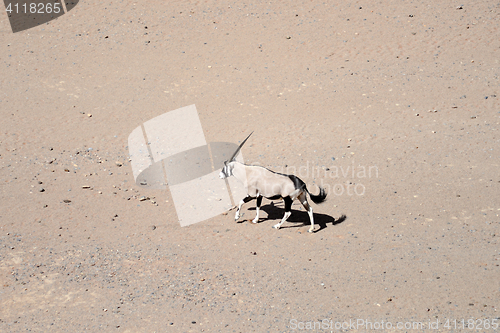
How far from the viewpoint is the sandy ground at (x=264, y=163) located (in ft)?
30.7

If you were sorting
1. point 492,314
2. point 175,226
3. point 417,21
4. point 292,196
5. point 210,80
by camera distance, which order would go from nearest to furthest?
point 492,314, point 292,196, point 175,226, point 210,80, point 417,21

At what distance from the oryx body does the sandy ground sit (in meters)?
0.69

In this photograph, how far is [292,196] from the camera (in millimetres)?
11172

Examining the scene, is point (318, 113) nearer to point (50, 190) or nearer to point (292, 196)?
point (292, 196)

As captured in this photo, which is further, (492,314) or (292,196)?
(292,196)

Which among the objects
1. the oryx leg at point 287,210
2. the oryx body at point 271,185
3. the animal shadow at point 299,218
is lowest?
the animal shadow at point 299,218

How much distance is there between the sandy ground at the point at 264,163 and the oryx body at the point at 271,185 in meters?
0.69

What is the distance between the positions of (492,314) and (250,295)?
4.40 meters

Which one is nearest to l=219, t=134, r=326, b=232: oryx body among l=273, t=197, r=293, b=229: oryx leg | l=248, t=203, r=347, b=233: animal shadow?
l=273, t=197, r=293, b=229: oryx leg

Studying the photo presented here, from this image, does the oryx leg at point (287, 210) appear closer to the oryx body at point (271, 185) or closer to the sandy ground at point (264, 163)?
the oryx body at point (271, 185)

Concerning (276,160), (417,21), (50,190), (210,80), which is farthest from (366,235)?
(417,21)

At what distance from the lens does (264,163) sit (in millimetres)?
14648

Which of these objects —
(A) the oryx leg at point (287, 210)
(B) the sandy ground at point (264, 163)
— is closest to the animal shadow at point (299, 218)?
(B) the sandy ground at point (264, 163)

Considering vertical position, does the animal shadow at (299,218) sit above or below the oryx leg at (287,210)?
below
